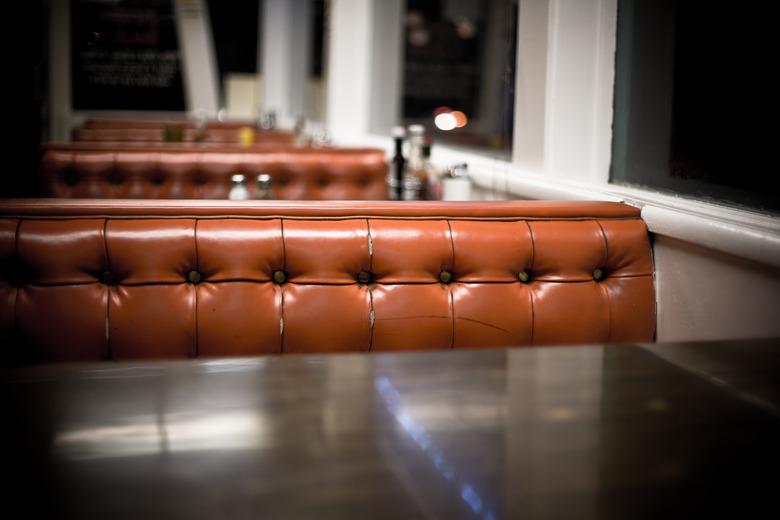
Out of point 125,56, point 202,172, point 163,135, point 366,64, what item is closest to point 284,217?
point 202,172

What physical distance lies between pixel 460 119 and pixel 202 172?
10.6ft

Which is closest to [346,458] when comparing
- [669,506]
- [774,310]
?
[669,506]

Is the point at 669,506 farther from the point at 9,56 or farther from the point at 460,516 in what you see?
the point at 9,56

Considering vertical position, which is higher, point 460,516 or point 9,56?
point 9,56

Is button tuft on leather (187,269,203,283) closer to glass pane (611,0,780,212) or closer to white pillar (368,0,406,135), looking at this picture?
glass pane (611,0,780,212)

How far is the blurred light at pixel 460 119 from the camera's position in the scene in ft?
21.4

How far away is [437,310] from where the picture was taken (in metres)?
1.71

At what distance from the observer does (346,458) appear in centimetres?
62

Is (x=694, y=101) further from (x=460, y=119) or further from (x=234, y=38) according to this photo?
(x=234, y=38)

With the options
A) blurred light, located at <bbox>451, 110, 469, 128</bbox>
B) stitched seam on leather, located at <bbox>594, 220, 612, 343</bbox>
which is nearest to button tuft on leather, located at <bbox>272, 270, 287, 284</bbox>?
stitched seam on leather, located at <bbox>594, 220, 612, 343</bbox>

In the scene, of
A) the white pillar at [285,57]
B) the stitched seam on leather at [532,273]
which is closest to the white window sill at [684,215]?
the stitched seam on leather at [532,273]

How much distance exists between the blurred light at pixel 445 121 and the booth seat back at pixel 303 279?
4098mm

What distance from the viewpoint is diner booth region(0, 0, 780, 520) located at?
595 mm

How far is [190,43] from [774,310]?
8069 millimetres
